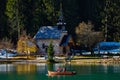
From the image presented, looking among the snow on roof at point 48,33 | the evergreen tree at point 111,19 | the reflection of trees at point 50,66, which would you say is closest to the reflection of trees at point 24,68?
the reflection of trees at point 50,66

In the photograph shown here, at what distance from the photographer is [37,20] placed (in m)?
110

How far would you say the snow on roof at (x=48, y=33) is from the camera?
340ft

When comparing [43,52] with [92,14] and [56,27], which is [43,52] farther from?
[92,14]

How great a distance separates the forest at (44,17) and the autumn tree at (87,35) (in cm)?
546

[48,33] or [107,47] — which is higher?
[48,33]

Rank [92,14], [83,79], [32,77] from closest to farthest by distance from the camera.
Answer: [83,79]
[32,77]
[92,14]

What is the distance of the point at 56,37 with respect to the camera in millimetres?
103625

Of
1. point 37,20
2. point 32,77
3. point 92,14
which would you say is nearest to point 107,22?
point 92,14

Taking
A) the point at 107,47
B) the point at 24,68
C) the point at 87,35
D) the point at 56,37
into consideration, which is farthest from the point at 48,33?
the point at 24,68

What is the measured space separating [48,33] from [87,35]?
27.9 feet

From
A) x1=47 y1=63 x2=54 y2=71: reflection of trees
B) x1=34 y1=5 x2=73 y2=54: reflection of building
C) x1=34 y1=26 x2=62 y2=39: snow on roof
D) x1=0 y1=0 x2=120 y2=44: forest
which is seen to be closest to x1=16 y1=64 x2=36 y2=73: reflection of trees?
x1=47 y1=63 x2=54 y2=71: reflection of trees

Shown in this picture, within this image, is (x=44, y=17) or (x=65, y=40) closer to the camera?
(x=65, y=40)

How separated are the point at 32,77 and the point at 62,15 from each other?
48.1m

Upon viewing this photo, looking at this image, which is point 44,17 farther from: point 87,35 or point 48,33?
point 87,35
